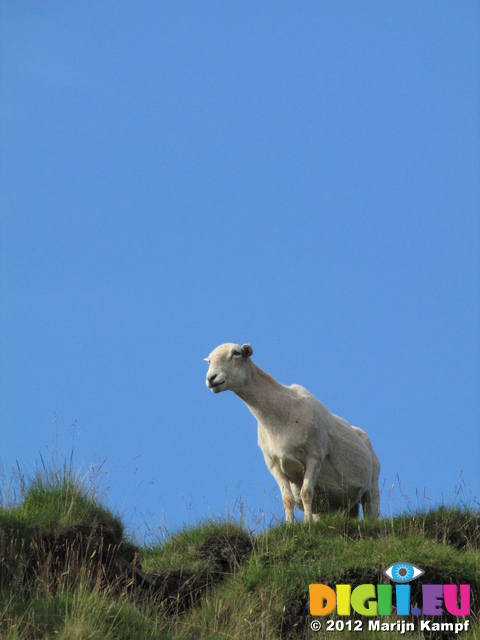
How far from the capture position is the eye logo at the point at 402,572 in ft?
41.6

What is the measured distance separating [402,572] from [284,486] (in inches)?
127

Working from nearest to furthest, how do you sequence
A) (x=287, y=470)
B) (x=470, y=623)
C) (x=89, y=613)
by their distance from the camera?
(x=89, y=613)
(x=470, y=623)
(x=287, y=470)

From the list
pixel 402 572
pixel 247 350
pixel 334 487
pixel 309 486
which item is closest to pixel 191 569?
pixel 309 486

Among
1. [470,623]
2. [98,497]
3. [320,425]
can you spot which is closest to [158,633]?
[98,497]

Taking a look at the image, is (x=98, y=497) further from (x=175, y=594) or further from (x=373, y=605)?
(x=373, y=605)

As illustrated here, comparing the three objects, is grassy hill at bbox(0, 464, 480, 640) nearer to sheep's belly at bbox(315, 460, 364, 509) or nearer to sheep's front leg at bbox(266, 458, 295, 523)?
sheep's front leg at bbox(266, 458, 295, 523)

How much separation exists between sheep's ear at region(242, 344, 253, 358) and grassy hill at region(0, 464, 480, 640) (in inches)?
112

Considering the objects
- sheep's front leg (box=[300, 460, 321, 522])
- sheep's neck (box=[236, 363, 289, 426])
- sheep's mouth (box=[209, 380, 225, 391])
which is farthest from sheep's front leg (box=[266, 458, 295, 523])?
sheep's mouth (box=[209, 380, 225, 391])

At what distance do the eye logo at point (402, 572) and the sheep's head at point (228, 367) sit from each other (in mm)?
4015

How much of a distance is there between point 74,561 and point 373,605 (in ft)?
13.2

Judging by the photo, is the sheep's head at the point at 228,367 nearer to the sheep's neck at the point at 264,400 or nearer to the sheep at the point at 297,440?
the sheep at the point at 297,440

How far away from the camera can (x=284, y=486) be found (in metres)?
15.5

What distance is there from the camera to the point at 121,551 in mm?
12938

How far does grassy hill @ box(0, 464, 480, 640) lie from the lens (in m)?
10.8
